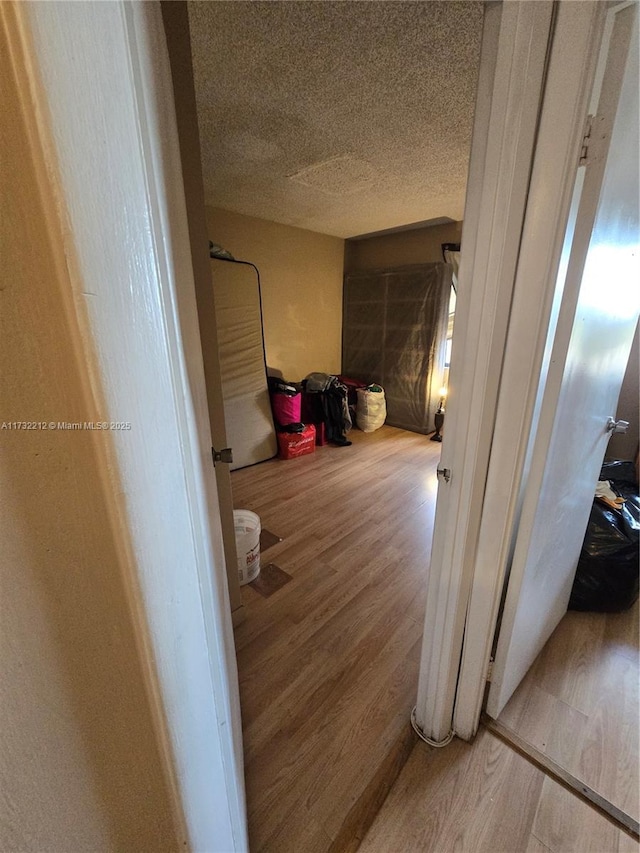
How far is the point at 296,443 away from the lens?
11.5 ft

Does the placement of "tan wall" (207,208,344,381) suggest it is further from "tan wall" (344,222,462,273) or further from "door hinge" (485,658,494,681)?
"door hinge" (485,658,494,681)

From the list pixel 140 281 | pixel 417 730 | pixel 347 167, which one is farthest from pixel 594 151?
pixel 347 167

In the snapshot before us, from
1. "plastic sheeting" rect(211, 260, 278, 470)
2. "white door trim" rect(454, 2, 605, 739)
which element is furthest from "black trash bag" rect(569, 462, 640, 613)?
"plastic sheeting" rect(211, 260, 278, 470)

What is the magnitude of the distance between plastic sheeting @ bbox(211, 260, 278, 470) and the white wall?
2.63 metres

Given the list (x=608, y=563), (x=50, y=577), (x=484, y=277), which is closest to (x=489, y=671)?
(x=608, y=563)

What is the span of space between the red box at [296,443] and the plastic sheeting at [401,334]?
1.39m

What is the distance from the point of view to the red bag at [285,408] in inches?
140

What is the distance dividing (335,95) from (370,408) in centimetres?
299

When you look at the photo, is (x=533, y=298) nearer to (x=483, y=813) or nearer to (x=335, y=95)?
(x=483, y=813)

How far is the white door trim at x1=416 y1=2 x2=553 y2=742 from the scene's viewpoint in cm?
68

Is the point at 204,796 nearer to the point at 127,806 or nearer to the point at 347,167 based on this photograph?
the point at 127,806

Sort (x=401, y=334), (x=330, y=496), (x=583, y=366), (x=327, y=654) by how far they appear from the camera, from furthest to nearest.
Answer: (x=401, y=334) < (x=330, y=496) < (x=327, y=654) < (x=583, y=366)

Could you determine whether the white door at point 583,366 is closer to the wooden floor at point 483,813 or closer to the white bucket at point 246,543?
the wooden floor at point 483,813

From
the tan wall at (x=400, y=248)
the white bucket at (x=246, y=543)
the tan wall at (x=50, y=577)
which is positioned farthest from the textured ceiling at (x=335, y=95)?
the white bucket at (x=246, y=543)
